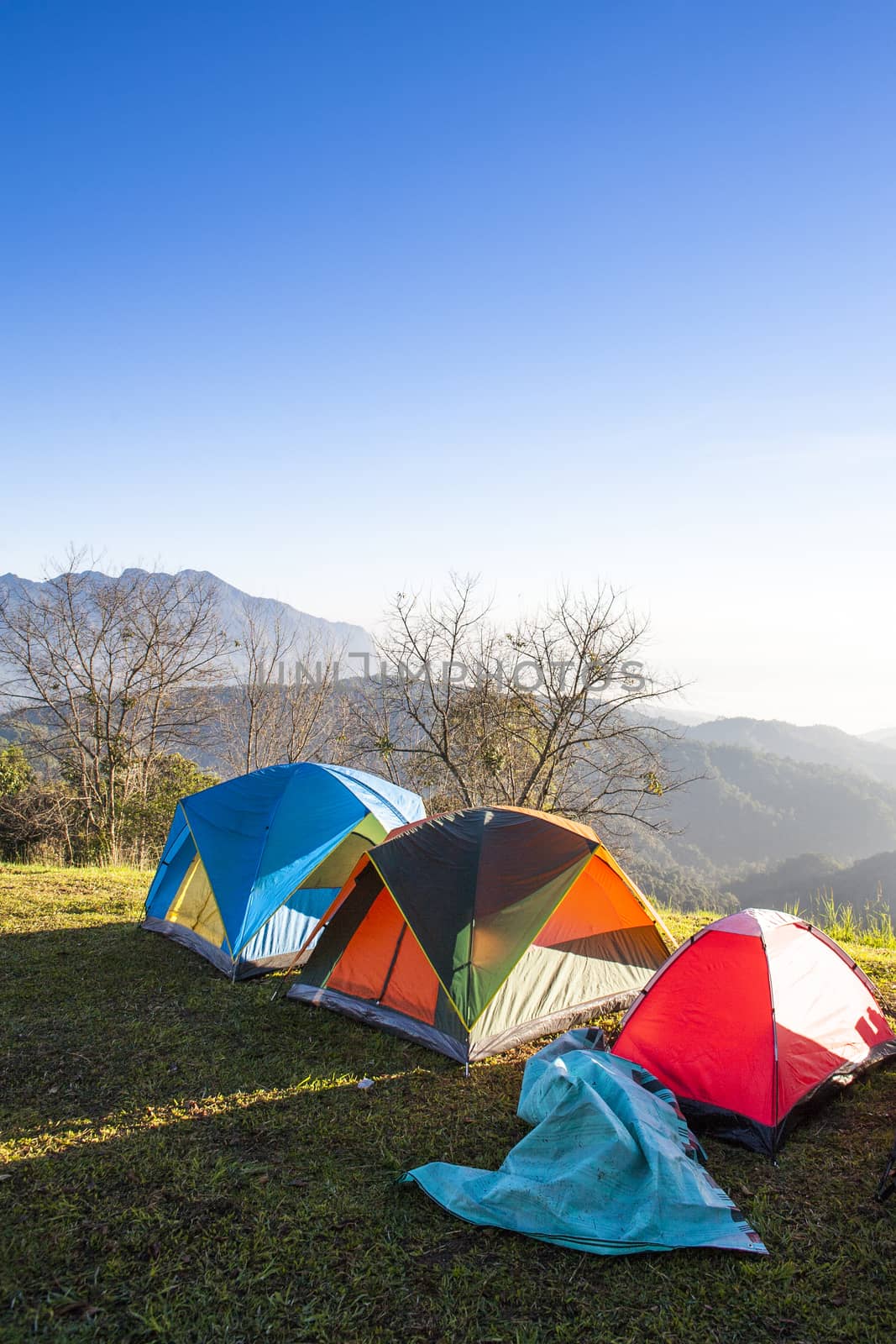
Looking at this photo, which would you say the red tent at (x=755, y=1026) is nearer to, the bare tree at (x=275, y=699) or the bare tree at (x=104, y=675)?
the bare tree at (x=104, y=675)

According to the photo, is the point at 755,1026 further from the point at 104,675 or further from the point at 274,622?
the point at 274,622

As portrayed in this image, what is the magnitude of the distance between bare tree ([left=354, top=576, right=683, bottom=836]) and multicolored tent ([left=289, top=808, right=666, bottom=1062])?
825 cm

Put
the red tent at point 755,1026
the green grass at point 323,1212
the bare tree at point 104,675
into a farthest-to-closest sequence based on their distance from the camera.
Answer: the bare tree at point 104,675 < the red tent at point 755,1026 < the green grass at point 323,1212

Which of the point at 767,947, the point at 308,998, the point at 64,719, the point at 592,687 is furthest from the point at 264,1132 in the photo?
the point at 64,719

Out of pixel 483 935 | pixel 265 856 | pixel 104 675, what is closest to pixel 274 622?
pixel 104 675

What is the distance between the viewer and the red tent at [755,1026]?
173 inches

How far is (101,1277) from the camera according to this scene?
3.14m

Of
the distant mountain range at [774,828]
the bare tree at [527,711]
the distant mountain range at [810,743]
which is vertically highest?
the bare tree at [527,711]

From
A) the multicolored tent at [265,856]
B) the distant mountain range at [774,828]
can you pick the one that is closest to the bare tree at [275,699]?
the multicolored tent at [265,856]

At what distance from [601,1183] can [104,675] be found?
18953 millimetres

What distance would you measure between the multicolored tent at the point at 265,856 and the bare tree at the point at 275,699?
1411cm

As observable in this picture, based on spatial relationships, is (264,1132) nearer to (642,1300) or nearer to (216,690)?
(642,1300)

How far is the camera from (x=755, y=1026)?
454 centimetres

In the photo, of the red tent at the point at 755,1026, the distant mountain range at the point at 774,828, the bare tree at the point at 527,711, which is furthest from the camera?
the distant mountain range at the point at 774,828
